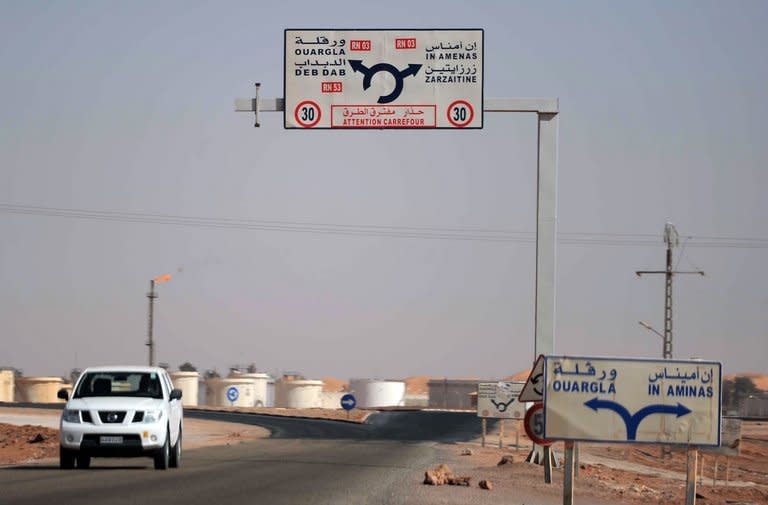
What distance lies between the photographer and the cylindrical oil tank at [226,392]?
101875 mm

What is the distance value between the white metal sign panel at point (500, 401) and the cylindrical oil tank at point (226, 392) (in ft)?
224

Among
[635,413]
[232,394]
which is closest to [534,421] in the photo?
[635,413]

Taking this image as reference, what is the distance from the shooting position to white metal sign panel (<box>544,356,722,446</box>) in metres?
13.5

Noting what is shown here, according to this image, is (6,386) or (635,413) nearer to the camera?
(635,413)

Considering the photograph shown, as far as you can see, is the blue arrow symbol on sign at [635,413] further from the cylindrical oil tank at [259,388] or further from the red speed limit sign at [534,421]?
the cylindrical oil tank at [259,388]

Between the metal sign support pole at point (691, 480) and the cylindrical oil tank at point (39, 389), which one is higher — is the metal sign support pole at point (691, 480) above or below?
above

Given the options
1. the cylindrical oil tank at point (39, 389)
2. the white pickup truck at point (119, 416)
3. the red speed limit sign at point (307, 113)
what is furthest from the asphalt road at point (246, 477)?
the cylindrical oil tank at point (39, 389)

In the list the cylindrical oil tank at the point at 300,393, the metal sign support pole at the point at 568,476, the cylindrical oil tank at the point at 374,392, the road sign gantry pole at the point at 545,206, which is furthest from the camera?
the cylindrical oil tank at the point at 374,392

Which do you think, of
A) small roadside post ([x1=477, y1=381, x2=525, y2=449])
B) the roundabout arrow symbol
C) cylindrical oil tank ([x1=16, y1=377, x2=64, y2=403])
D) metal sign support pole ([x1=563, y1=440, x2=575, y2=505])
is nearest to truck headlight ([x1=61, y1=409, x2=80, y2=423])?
the roundabout arrow symbol

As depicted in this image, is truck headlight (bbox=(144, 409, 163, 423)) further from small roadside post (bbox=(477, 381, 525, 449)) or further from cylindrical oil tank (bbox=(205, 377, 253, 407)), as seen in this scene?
cylindrical oil tank (bbox=(205, 377, 253, 407))

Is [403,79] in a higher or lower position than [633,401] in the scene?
higher

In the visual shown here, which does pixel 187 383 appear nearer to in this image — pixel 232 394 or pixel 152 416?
pixel 232 394

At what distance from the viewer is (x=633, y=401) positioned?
1358 centimetres

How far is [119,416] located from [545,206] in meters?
11.2
